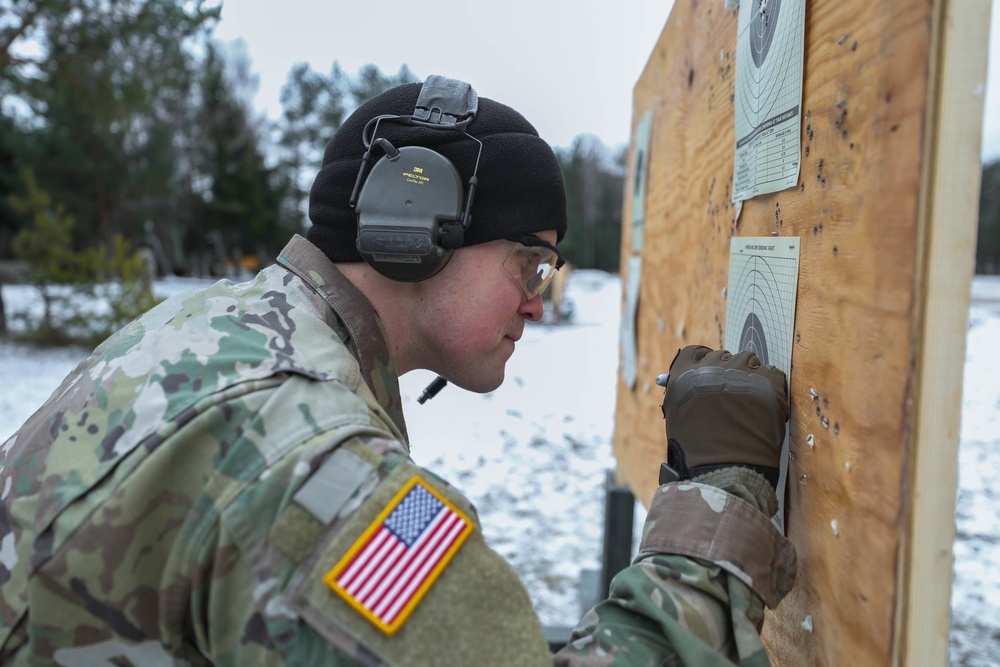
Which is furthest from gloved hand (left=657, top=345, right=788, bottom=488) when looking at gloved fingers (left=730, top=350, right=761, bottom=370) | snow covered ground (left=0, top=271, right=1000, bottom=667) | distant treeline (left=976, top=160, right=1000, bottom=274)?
distant treeline (left=976, top=160, right=1000, bottom=274)

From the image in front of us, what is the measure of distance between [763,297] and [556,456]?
427 centimetres

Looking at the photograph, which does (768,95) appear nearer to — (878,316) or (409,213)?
(878,316)

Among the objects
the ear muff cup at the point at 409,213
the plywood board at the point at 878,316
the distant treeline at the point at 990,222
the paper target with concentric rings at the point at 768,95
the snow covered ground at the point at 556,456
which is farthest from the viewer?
the distant treeline at the point at 990,222

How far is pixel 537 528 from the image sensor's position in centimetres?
411

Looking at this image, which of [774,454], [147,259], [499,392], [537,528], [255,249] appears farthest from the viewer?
[255,249]

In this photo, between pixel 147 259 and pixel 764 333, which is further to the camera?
pixel 147 259

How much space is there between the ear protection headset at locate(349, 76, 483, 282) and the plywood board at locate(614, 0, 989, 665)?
610 mm

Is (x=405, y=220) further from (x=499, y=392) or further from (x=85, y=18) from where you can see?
(x=85, y=18)

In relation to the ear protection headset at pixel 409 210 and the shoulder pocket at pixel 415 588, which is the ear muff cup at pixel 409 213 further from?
the shoulder pocket at pixel 415 588

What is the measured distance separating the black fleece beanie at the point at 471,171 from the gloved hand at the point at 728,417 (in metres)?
0.48

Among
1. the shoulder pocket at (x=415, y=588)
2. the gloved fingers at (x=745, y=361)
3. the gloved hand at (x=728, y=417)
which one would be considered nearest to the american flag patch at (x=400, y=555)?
the shoulder pocket at (x=415, y=588)

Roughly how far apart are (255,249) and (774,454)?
27.6 meters

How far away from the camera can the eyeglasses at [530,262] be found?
4.66ft

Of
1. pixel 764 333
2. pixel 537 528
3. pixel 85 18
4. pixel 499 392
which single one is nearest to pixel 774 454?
pixel 764 333
